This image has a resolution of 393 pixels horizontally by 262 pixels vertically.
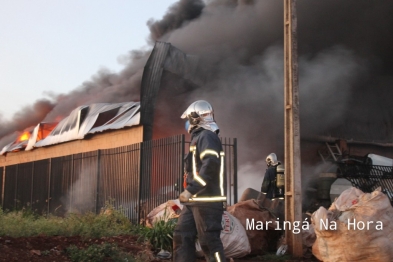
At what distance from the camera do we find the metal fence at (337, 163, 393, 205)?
47.5 ft

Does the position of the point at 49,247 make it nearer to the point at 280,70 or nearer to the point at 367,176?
the point at 367,176

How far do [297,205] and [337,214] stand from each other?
130cm

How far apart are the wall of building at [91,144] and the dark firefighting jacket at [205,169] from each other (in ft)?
27.7

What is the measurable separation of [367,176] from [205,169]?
36.0ft

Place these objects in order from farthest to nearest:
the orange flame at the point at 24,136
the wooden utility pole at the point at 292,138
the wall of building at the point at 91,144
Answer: the orange flame at the point at 24,136 → the wall of building at the point at 91,144 → the wooden utility pole at the point at 292,138

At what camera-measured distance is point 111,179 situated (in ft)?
37.1

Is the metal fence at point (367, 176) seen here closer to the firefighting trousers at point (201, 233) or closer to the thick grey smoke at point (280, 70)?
the thick grey smoke at point (280, 70)

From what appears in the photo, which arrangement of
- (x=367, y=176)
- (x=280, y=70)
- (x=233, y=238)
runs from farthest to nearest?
1. (x=280, y=70)
2. (x=367, y=176)
3. (x=233, y=238)

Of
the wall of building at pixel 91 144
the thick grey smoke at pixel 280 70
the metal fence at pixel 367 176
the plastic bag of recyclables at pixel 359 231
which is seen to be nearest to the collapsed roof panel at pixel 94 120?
the wall of building at pixel 91 144

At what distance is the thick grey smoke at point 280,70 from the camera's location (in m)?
15.8

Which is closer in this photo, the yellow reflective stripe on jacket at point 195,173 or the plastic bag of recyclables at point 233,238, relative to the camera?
the yellow reflective stripe on jacket at point 195,173

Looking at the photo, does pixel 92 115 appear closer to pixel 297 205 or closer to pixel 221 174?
pixel 297 205

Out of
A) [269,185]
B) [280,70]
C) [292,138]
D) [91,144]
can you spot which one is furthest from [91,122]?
[292,138]

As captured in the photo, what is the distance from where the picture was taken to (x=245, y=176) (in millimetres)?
14906
